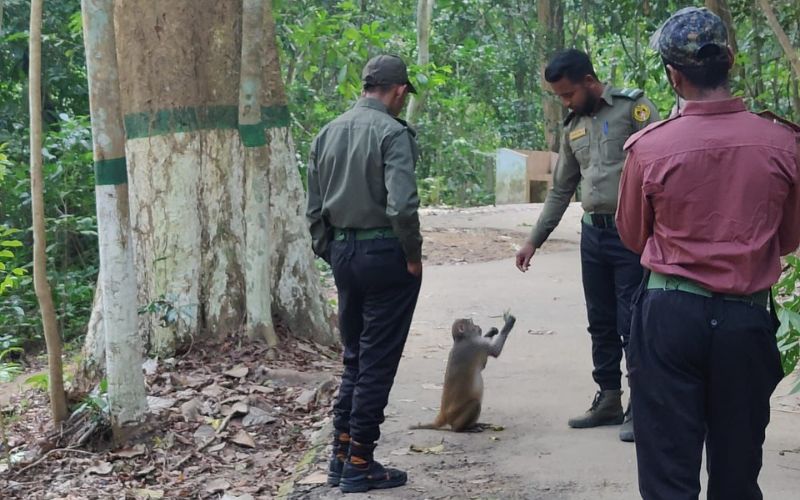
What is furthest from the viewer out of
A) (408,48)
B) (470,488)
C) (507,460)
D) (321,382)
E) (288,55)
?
(408,48)

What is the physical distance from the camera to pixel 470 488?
16.3 ft

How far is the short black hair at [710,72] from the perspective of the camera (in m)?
3.14

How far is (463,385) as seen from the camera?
5863 millimetres

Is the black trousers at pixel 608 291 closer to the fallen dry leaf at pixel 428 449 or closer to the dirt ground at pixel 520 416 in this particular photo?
A: the dirt ground at pixel 520 416

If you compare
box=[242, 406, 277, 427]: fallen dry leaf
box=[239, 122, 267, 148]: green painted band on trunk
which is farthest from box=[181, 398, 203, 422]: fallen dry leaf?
box=[239, 122, 267, 148]: green painted band on trunk

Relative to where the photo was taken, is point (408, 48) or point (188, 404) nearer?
point (188, 404)

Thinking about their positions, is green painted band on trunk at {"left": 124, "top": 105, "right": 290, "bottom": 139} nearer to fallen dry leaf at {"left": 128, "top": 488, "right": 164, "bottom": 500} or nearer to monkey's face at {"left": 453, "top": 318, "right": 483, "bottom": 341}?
monkey's face at {"left": 453, "top": 318, "right": 483, "bottom": 341}

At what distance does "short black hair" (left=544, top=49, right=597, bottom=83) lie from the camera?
5.36 m

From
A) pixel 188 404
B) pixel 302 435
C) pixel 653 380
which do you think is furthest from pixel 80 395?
pixel 653 380

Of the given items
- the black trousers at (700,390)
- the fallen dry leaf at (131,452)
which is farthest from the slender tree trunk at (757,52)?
the black trousers at (700,390)

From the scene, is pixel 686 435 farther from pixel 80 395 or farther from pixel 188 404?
pixel 80 395

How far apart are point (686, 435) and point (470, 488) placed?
1.97 meters

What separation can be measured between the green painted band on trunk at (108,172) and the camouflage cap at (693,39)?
361 cm

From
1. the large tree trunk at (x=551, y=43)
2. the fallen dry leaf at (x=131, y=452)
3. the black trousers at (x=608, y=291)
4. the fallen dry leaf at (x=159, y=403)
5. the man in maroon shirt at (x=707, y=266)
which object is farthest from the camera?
the large tree trunk at (x=551, y=43)
